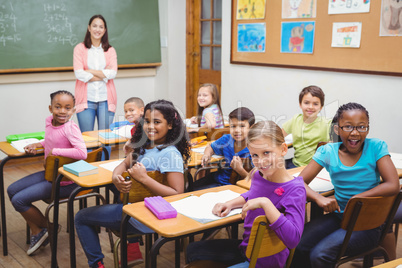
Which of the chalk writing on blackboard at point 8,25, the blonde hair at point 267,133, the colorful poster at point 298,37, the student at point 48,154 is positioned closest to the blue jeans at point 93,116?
the chalk writing on blackboard at point 8,25

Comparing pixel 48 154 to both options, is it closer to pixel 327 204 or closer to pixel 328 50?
pixel 327 204

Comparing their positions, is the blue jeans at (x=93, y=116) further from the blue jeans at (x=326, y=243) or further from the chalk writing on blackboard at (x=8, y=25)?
the blue jeans at (x=326, y=243)

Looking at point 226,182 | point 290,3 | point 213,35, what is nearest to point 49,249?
point 226,182

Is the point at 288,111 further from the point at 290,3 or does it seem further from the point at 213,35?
the point at 213,35

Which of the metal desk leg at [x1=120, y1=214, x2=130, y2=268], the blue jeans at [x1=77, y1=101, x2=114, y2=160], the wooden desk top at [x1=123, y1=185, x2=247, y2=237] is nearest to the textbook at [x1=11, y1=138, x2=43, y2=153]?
the blue jeans at [x1=77, y1=101, x2=114, y2=160]

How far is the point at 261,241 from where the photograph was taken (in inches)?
64.2

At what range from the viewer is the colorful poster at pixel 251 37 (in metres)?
5.11

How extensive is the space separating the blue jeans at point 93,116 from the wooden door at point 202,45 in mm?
1764

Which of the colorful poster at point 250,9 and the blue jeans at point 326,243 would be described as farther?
the colorful poster at point 250,9

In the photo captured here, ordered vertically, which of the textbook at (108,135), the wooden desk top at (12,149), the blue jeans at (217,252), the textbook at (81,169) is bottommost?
the blue jeans at (217,252)

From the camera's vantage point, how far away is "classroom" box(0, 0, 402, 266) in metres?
4.11

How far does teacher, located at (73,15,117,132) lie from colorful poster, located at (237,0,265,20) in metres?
1.56

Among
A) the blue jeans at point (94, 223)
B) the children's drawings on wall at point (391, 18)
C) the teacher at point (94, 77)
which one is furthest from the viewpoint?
the teacher at point (94, 77)

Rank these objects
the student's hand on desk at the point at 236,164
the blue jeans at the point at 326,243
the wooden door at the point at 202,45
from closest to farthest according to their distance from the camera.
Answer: the blue jeans at the point at 326,243
the student's hand on desk at the point at 236,164
the wooden door at the point at 202,45
